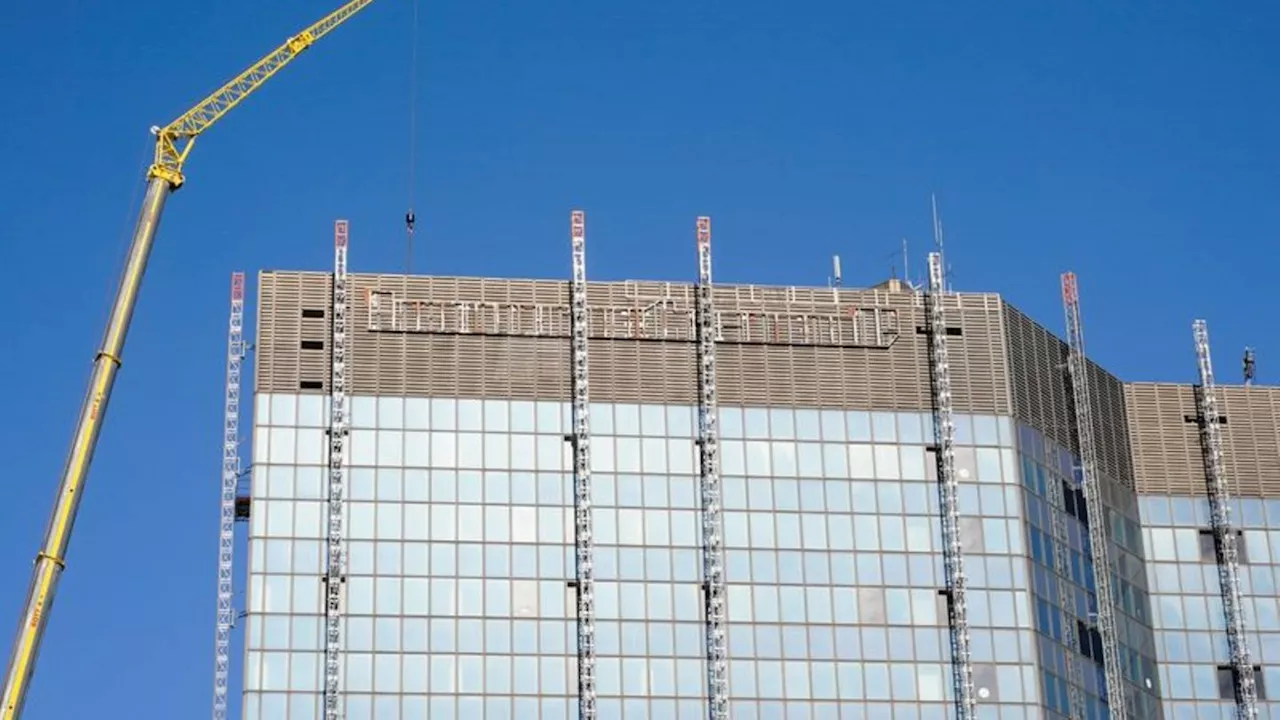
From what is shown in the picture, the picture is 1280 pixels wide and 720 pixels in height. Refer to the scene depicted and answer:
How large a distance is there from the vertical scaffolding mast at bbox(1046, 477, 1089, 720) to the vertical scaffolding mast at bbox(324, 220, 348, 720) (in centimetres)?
4719

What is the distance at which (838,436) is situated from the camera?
186 m

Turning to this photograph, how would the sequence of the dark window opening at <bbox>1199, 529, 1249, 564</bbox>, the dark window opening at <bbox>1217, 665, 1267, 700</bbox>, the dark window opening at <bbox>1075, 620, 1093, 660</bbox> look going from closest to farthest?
the dark window opening at <bbox>1075, 620, 1093, 660</bbox> → the dark window opening at <bbox>1217, 665, 1267, 700</bbox> → the dark window opening at <bbox>1199, 529, 1249, 564</bbox>

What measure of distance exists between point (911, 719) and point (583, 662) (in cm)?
2121

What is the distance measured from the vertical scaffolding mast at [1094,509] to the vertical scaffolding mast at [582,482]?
35.3m

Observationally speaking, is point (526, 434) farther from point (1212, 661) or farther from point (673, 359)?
point (1212, 661)

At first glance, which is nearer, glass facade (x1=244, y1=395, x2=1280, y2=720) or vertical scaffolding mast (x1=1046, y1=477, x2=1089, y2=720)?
glass facade (x1=244, y1=395, x2=1280, y2=720)

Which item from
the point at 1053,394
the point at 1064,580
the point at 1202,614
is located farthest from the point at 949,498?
the point at 1202,614

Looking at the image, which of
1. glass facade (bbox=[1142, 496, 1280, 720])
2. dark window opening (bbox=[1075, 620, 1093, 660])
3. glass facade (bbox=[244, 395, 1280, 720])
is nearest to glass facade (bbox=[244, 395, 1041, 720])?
glass facade (bbox=[244, 395, 1280, 720])

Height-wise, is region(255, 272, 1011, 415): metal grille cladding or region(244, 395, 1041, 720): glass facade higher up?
region(255, 272, 1011, 415): metal grille cladding

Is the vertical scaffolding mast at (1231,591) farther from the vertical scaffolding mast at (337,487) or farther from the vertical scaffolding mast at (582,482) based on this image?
the vertical scaffolding mast at (337,487)

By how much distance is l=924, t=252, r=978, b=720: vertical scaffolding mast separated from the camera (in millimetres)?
180750

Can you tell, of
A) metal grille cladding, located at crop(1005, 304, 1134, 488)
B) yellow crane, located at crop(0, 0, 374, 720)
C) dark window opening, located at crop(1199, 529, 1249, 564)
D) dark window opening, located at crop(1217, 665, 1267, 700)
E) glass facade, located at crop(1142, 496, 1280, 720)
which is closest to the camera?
yellow crane, located at crop(0, 0, 374, 720)

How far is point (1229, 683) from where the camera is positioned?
195 metres

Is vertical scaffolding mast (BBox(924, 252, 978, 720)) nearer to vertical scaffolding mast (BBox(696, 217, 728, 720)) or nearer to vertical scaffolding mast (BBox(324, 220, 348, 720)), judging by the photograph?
vertical scaffolding mast (BBox(696, 217, 728, 720))
